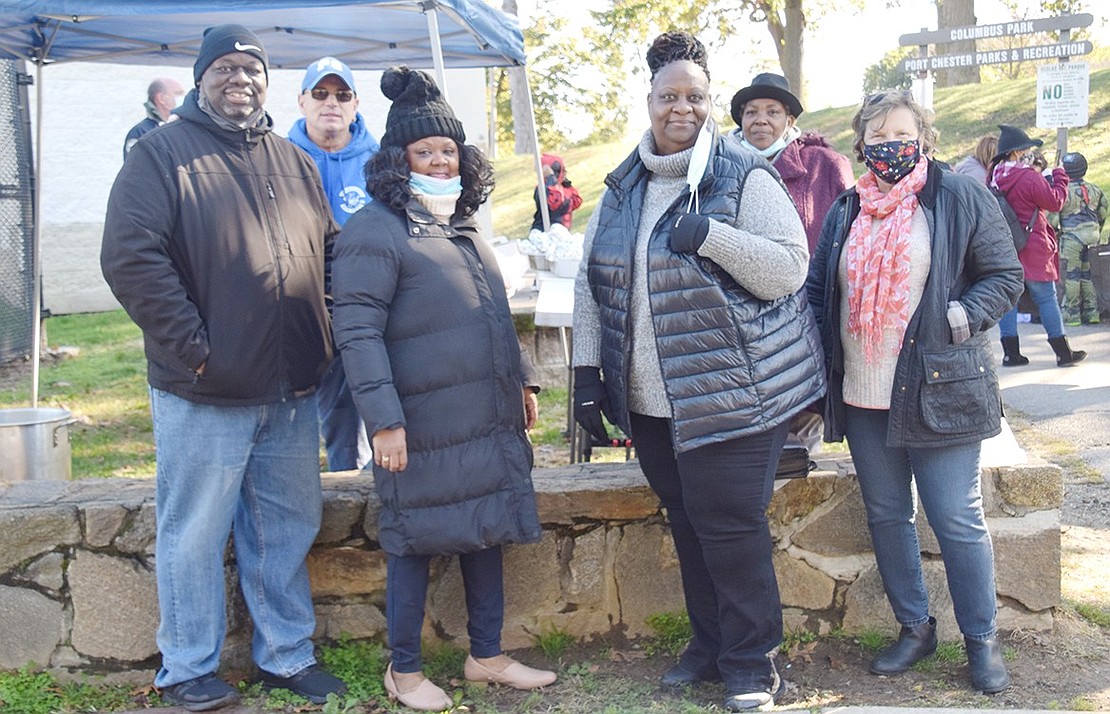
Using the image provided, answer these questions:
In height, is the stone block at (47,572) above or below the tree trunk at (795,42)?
below

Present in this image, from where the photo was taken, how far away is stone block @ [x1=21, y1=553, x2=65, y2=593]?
3.52 meters

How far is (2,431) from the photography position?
4855mm

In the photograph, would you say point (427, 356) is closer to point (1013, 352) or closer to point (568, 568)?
point (568, 568)

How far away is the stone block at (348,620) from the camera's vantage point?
3.75 metres

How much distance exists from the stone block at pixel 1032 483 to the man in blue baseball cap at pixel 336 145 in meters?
2.36

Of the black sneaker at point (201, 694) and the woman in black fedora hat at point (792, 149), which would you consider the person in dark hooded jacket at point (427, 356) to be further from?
the woman in black fedora hat at point (792, 149)

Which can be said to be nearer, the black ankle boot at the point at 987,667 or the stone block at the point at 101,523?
the black ankle boot at the point at 987,667

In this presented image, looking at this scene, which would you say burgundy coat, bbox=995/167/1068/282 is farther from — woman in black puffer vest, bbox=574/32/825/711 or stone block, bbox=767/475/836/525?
woman in black puffer vest, bbox=574/32/825/711

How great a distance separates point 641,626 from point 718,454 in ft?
3.41

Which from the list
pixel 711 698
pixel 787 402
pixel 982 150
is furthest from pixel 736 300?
pixel 982 150

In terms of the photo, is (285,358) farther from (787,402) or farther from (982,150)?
(982,150)

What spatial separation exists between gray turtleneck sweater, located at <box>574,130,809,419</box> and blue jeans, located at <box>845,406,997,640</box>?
67cm

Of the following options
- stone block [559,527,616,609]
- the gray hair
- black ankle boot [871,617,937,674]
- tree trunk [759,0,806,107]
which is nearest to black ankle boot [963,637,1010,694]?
black ankle boot [871,617,937,674]

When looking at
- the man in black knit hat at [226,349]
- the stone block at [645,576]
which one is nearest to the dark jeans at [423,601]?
the man in black knit hat at [226,349]
